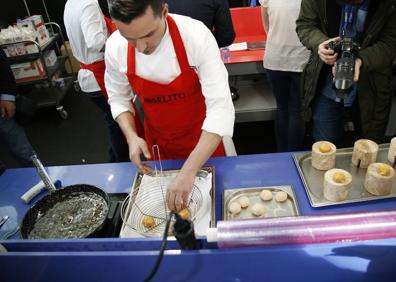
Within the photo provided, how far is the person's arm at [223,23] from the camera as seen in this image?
5.61ft

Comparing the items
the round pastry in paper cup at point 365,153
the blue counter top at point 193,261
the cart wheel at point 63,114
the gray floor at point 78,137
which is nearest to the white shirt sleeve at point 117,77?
the blue counter top at point 193,261

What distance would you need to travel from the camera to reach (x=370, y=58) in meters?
1.32

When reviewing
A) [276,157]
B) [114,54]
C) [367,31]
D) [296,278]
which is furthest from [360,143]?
[114,54]

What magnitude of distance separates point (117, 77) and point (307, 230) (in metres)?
1.00

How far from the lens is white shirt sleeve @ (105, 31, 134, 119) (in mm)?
1252

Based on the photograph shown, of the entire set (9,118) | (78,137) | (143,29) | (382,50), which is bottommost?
(78,137)

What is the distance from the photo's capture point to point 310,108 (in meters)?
1.68

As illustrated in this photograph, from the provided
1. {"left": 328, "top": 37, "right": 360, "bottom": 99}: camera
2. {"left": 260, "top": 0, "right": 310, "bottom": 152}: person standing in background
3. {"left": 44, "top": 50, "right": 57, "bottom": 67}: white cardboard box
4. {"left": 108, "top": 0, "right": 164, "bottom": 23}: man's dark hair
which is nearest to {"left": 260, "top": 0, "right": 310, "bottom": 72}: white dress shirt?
{"left": 260, "top": 0, "right": 310, "bottom": 152}: person standing in background

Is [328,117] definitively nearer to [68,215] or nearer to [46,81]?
[68,215]

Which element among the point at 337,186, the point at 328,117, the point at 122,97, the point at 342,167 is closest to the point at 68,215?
the point at 122,97

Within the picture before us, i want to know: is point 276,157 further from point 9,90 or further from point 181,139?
point 9,90

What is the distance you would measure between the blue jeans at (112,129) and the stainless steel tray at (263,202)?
1.36 m

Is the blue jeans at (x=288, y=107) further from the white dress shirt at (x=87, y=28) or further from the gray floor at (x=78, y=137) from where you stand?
the white dress shirt at (x=87, y=28)

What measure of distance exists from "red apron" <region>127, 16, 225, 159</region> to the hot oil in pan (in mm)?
445
